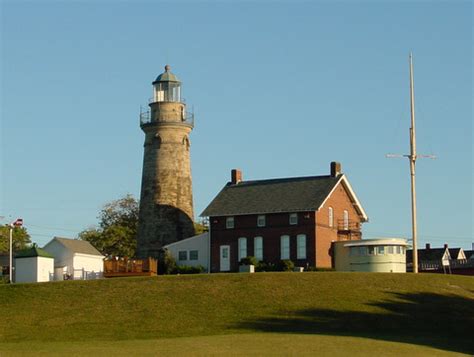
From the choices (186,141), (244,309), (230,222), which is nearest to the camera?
(244,309)

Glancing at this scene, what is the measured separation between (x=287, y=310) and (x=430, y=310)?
8161mm

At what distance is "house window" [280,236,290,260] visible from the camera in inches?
3164

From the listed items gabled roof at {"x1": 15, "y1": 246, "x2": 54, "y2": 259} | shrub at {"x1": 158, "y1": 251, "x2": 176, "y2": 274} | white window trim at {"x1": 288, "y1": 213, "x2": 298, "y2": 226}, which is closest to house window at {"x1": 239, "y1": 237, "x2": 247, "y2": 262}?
white window trim at {"x1": 288, "y1": 213, "x2": 298, "y2": 226}

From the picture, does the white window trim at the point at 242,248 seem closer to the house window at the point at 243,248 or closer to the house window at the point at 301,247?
the house window at the point at 243,248

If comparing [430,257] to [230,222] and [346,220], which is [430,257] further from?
[230,222]

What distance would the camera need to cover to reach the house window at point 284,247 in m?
80.4

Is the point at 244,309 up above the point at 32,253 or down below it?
below

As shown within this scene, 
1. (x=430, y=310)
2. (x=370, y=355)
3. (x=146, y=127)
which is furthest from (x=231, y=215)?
(x=370, y=355)

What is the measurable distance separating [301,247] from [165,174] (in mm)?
16794

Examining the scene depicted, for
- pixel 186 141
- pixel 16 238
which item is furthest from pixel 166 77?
pixel 16 238

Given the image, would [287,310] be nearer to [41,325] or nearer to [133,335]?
[133,335]

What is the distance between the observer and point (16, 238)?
4889 inches

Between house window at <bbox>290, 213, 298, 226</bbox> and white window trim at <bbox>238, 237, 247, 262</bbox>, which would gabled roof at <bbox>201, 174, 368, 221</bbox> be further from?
white window trim at <bbox>238, 237, 247, 262</bbox>

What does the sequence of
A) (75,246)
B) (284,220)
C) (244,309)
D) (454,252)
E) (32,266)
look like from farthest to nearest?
(454,252) → (75,246) → (284,220) → (32,266) → (244,309)
